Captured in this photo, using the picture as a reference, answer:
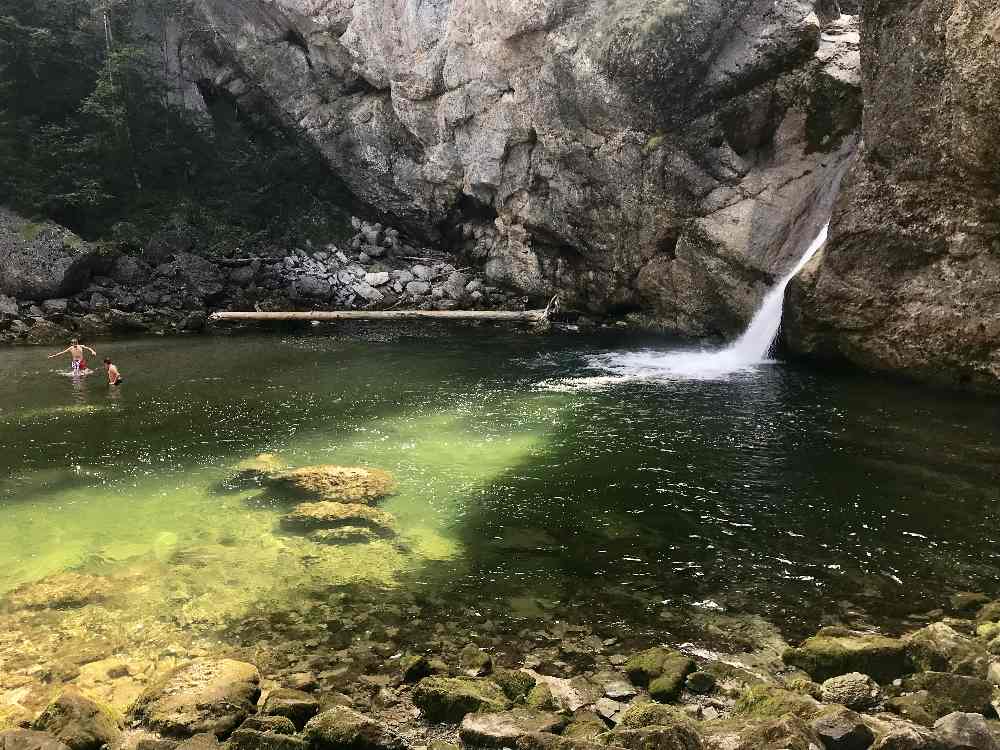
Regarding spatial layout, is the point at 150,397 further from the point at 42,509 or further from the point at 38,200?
the point at 38,200

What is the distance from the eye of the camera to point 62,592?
28.4 feet

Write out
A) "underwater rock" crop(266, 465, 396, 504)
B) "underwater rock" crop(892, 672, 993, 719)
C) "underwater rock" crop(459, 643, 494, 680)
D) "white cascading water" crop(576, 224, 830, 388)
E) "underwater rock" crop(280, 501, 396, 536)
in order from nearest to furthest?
"underwater rock" crop(892, 672, 993, 719)
"underwater rock" crop(459, 643, 494, 680)
"underwater rock" crop(280, 501, 396, 536)
"underwater rock" crop(266, 465, 396, 504)
"white cascading water" crop(576, 224, 830, 388)

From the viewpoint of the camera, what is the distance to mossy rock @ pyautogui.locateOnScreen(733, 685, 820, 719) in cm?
578

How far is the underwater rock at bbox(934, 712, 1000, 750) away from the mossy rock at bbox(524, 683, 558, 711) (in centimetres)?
304

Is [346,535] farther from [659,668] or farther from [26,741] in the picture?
[659,668]

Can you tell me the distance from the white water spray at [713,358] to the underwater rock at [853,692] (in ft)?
→ 44.4

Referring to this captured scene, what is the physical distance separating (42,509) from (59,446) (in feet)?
12.7

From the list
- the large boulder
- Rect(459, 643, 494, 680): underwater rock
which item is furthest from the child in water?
Rect(459, 643, 494, 680): underwater rock

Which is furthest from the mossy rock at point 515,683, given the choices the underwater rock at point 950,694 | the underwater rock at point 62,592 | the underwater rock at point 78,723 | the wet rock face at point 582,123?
the wet rock face at point 582,123

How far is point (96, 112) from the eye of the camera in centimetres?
3466

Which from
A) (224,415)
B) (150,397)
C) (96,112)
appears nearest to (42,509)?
(224,415)

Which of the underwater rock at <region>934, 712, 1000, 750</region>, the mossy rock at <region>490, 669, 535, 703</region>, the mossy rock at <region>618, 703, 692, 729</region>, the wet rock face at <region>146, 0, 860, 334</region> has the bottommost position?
the mossy rock at <region>490, 669, 535, 703</region>

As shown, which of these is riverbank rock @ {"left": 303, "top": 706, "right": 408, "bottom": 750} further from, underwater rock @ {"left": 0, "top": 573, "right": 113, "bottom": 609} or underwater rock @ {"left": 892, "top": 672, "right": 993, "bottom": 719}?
underwater rock @ {"left": 892, "top": 672, "right": 993, "bottom": 719}

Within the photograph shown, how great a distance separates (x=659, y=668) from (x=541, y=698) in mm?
1248
